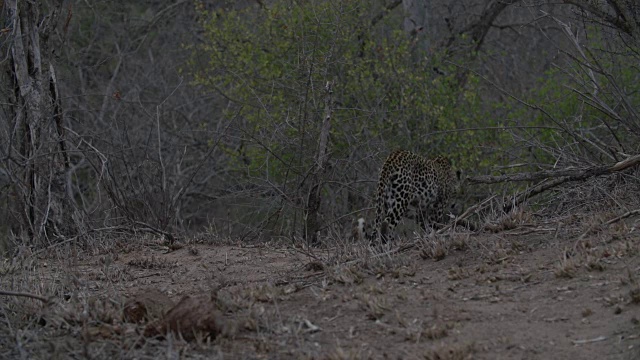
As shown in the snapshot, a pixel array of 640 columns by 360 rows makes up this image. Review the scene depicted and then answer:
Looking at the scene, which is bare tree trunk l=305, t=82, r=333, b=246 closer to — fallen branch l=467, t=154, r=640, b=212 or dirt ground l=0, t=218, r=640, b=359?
fallen branch l=467, t=154, r=640, b=212

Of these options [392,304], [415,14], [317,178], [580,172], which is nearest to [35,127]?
[317,178]

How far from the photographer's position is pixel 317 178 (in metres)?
10.9

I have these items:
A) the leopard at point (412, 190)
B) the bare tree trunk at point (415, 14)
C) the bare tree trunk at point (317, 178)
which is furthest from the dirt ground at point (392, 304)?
the bare tree trunk at point (415, 14)

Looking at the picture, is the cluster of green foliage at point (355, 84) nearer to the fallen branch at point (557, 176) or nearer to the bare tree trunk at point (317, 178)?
the bare tree trunk at point (317, 178)

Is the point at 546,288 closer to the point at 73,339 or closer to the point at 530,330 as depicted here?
the point at 530,330

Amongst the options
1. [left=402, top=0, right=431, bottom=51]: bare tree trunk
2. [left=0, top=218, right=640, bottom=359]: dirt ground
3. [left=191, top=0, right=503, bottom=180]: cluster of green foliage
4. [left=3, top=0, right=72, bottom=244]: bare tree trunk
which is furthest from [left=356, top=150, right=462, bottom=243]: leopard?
[left=402, top=0, right=431, bottom=51]: bare tree trunk

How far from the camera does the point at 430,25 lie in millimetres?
17906

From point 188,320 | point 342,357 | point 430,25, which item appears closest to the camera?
point 342,357

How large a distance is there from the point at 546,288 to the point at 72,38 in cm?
1570

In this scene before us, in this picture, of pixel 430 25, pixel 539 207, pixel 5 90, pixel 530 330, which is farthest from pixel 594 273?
pixel 430 25

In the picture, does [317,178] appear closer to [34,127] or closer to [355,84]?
[34,127]

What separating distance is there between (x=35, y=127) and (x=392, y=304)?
18.3ft

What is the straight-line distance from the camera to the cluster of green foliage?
47.4ft

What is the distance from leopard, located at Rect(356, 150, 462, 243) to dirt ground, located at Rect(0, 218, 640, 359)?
3.28 metres
